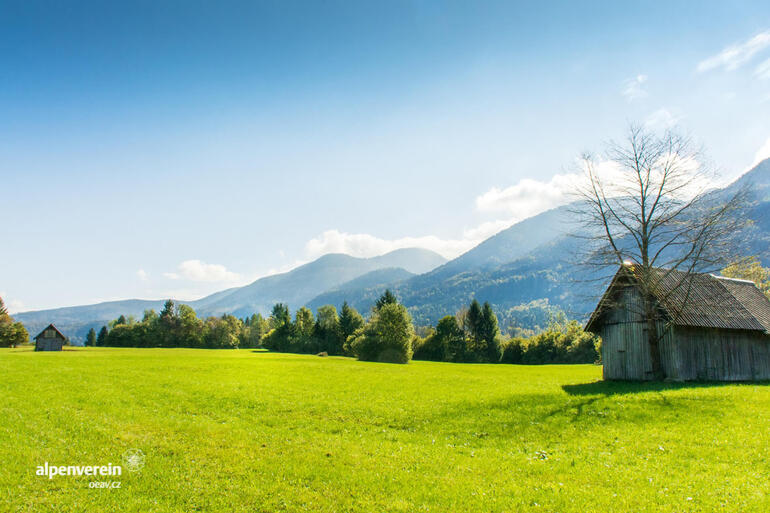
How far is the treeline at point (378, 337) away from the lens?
3095 inches

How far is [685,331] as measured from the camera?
30.0 metres

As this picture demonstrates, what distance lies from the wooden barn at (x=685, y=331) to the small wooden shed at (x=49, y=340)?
106449mm

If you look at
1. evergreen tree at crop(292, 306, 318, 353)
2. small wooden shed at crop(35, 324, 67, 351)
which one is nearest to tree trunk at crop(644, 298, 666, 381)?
evergreen tree at crop(292, 306, 318, 353)

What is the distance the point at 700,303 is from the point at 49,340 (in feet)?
381

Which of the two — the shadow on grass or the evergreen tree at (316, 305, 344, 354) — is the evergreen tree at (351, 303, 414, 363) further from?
the shadow on grass

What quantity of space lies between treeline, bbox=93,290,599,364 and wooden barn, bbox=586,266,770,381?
48.1 meters

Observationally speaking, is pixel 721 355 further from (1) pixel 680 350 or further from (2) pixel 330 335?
(2) pixel 330 335

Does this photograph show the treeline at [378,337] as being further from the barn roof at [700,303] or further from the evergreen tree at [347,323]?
the barn roof at [700,303]

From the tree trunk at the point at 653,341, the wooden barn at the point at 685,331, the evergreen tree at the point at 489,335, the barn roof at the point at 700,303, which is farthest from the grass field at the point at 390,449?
the evergreen tree at the point at 489,335

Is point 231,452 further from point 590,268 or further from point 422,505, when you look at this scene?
point 590,268

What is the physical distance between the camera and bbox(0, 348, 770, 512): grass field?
389 inches

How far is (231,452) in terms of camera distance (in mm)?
13336

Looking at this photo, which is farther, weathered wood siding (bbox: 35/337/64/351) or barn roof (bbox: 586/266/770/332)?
weathered wood siding (bbox: 35/337/64/351)
